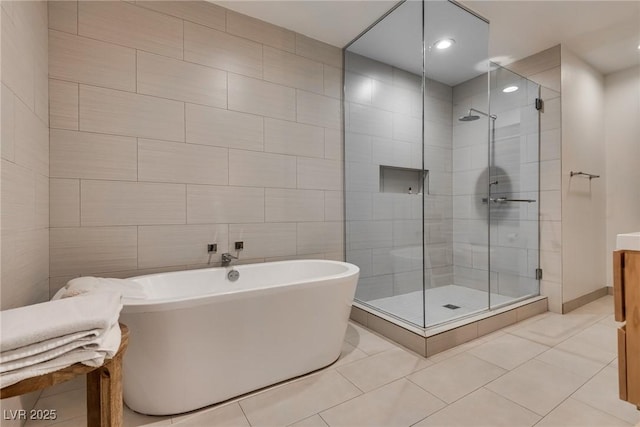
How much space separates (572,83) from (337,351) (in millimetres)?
3441

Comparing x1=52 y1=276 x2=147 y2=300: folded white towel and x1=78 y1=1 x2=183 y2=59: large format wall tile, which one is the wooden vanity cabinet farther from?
x1=78 y1=1 x2=183 y2=59: large format wall tile

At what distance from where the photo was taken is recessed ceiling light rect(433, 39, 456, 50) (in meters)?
2.38

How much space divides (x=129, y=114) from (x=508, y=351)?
3.05m

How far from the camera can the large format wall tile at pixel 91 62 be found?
5.79 feet

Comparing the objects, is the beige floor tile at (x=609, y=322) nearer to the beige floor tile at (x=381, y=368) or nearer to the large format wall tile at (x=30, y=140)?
the beige floor tile at (x=381, y=368)

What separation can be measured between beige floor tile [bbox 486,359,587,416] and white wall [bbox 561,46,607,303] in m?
1.40

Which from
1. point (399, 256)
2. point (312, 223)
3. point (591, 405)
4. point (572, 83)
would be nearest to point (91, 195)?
point (312, 223)

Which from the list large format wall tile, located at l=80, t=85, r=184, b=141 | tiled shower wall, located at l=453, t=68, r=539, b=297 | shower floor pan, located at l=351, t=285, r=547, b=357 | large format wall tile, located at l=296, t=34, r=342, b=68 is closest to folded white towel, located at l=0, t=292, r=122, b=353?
large format wall tile, located at l=80, t=85, r=184, b=141

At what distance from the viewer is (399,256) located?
8.87 ft

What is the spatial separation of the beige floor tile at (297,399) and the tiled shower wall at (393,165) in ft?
3.68

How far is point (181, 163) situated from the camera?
2125 millimetres

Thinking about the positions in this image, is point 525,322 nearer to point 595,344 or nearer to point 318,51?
point 595,344

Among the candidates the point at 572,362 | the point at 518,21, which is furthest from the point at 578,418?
the point at 518,21

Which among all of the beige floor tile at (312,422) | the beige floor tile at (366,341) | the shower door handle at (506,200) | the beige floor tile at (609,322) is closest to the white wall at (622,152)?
the beige floor tile at (609,322)
